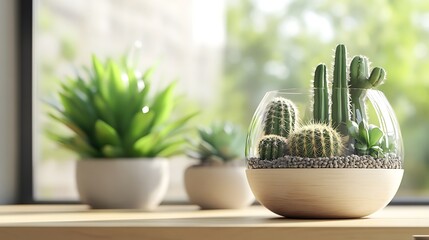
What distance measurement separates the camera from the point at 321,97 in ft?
3.74

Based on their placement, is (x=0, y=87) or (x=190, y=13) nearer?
(x=0, y=87)

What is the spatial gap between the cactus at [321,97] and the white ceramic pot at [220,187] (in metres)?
0.42

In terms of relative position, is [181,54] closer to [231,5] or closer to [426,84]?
[231,5]

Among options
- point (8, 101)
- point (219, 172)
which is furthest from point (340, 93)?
point (8, 101)

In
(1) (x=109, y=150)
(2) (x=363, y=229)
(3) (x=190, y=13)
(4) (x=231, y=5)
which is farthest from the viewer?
(4) (x=231, y=5)

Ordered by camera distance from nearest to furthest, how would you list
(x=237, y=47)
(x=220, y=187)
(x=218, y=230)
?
(x=218, y=230)
(x=220, y=187)
(x=237, y=47)

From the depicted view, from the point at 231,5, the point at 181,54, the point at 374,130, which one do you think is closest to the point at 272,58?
the point at 231,5

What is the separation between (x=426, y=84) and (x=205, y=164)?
17.8 feet

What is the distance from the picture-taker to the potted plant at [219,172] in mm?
1534

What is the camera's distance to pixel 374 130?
3.64 ft

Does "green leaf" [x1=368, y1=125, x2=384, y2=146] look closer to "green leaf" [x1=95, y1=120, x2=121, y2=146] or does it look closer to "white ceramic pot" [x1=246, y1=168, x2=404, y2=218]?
"white ceramic pot" [x1=246, y1=168, x2=404, y2=218]

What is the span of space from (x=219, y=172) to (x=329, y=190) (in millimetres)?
492

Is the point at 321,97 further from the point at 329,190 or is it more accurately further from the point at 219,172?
the point at 219,172

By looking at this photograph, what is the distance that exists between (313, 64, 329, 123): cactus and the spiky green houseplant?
46 centimetres
